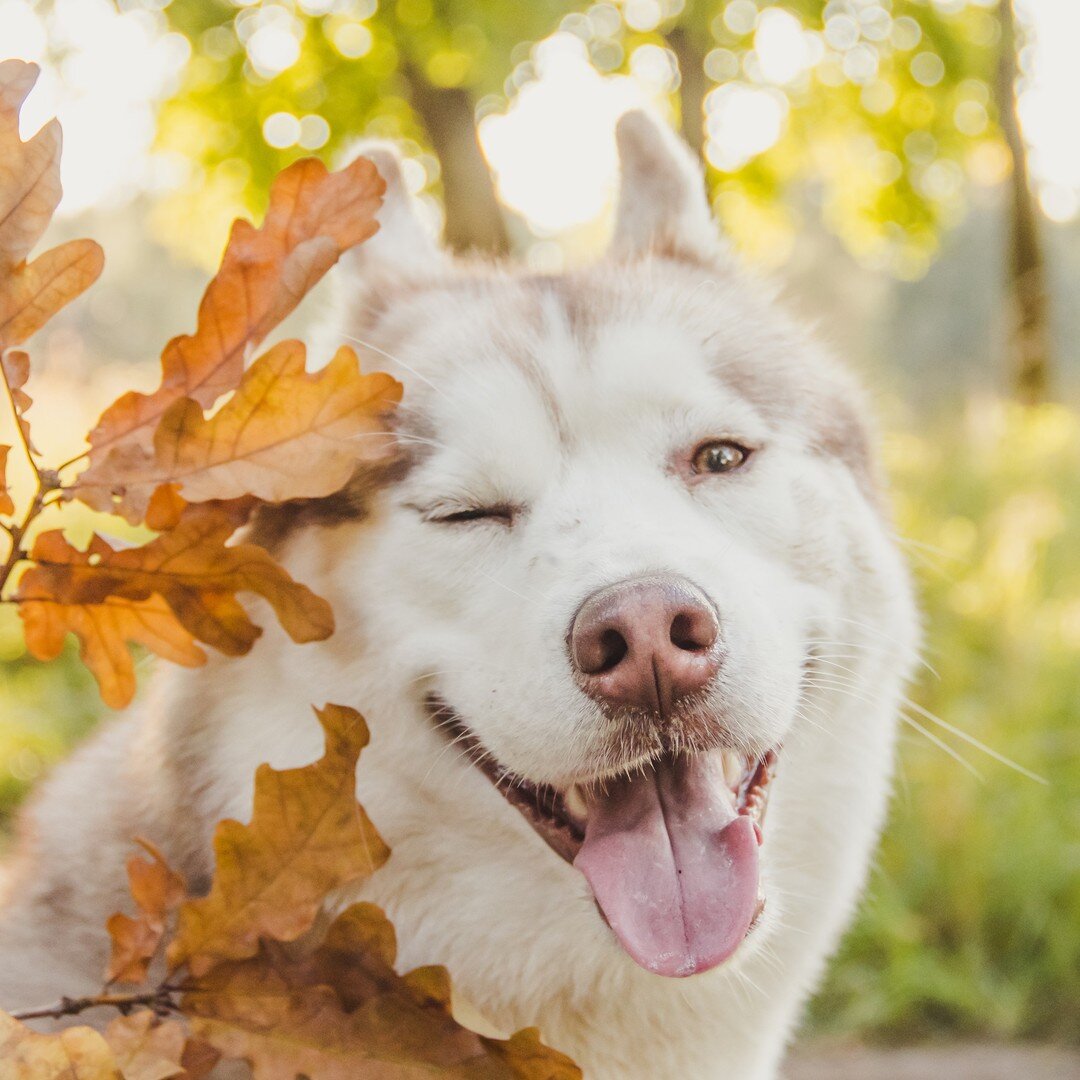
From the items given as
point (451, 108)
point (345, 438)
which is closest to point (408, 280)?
point (345, 438)

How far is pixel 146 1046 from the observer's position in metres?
1.22

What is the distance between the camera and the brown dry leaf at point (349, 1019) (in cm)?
128

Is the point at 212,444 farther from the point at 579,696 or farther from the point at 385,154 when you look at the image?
the point at 385,154

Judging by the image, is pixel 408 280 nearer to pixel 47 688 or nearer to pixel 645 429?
pixel 645 429

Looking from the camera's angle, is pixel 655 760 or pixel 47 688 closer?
pixel 655 760

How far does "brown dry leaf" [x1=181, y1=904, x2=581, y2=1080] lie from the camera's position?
4.21 ft

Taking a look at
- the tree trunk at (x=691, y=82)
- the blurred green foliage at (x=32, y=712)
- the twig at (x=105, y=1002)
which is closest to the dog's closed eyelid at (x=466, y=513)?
the twig at (x=105, y=1002)

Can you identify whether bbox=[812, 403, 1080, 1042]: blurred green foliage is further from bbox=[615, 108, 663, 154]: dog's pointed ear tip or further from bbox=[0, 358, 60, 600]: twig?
bbox=[0, 358, 60, 600]: twig

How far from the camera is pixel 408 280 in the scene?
2.48 metres

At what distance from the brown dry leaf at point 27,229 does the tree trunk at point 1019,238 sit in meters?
10.3

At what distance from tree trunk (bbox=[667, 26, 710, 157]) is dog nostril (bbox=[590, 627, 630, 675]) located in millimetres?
9825

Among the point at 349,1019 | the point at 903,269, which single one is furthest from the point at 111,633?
the point at 903,269

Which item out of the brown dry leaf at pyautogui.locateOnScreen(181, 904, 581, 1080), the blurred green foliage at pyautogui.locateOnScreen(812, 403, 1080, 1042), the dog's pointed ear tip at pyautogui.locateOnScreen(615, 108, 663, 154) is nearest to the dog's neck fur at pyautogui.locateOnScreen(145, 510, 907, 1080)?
the brown dry leaf at pyautogui.locateOnScreen(181, 904, 581, 1080)

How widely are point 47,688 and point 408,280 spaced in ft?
14.0
